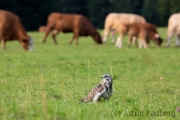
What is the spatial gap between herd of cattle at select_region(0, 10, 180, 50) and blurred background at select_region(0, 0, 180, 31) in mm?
24709

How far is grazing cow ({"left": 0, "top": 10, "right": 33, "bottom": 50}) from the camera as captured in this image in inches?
888

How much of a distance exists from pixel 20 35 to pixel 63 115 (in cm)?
1767

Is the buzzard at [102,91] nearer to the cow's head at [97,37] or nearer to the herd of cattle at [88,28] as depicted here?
the herd of cattle at [88,28]

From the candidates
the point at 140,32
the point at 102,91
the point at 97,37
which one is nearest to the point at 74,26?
the point at 97,37

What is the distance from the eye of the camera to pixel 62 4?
6844cm

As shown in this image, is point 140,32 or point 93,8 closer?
point 140,32

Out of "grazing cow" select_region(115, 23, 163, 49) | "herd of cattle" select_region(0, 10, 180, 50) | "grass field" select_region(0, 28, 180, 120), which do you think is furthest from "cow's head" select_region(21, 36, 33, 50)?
"grass field" select_region(0, 28, 180, 120)

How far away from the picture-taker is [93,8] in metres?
66.8

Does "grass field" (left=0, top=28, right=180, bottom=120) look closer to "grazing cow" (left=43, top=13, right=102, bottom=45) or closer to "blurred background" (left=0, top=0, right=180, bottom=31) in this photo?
"grazing cow" (left=43, top=13, right=102, bottom=45)

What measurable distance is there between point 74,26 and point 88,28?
2.90ft

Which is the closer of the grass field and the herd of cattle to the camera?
the grass field

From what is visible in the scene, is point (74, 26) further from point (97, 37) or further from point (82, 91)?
point (82, 91)

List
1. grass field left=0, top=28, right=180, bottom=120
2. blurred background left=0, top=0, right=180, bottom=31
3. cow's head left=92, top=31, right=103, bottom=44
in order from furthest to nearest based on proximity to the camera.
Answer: blurred background left=0, top=0, right=180, bottom=31, cow's head left=92, top=31, right=103, bottom=44, grass field left=0, top=28, right=180, bottom=120

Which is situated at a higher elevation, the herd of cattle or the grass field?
the herd of cattle
